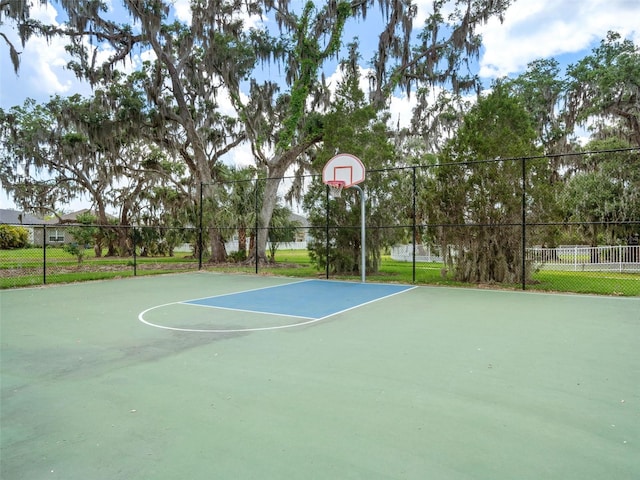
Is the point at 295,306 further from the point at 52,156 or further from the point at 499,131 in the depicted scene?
the point at 52,156

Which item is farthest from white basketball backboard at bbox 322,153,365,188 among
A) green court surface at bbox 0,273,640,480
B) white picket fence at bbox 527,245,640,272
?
white picket fence at bbox 527,245,640,272

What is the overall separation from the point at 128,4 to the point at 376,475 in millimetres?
15650

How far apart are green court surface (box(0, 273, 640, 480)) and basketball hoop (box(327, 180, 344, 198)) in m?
5.35

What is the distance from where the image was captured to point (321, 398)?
289cm

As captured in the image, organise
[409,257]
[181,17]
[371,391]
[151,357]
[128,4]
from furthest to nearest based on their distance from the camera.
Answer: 1. [409,257]
2. [181,17]
3. [128,4]
4. [151,357]
5. [371,391]

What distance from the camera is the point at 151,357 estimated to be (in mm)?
3910

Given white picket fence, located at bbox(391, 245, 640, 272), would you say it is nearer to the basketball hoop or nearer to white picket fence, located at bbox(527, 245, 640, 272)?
white picket fence, located at bbox(527, 245, 640, 272)

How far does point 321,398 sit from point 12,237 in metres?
34.6

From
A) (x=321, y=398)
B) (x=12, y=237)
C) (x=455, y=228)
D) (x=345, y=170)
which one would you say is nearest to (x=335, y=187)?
(x=345, y=170)

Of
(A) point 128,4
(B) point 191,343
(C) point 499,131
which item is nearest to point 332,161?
(C) point 499,131

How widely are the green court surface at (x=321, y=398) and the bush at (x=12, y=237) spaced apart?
28.4 meters

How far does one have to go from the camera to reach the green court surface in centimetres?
205

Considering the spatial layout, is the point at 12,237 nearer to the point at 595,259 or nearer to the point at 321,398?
the point at 321,398

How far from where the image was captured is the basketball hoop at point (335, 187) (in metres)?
10.4
